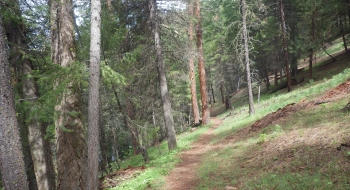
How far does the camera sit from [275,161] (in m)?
5.86

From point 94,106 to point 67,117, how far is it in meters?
0.84

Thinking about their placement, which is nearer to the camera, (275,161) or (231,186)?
(231,186)

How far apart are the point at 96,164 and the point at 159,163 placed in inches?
161

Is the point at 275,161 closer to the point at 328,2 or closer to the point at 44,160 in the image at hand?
the point at 44,160

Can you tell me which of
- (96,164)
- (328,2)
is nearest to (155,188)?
(96,164)

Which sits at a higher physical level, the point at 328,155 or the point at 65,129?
the point at 65,129

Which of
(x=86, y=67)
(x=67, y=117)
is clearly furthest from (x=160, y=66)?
(x=67, y=117)

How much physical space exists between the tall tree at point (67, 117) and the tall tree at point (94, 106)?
1.67 feet

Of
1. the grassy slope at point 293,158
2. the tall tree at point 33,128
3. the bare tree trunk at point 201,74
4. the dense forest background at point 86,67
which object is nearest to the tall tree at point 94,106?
the dense forest background at point 86,67

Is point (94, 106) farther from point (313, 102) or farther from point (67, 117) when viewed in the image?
point (313, 102)

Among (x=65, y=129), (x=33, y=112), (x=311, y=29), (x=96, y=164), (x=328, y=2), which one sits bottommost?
(x=96, y=164)

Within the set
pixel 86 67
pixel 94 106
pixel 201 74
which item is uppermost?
pixel 86 67

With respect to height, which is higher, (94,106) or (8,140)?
(94,106)

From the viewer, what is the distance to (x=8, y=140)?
12.4 feet
